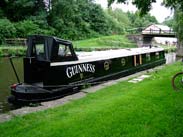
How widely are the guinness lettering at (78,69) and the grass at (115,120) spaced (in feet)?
7.15

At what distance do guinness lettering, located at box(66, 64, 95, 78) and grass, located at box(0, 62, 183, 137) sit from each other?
2.18 m

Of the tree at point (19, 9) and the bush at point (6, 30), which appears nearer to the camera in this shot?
the bush at point (6, 30)

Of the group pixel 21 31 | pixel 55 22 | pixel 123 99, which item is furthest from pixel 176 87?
pixel 55 22

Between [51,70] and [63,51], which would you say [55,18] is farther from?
[51,70]

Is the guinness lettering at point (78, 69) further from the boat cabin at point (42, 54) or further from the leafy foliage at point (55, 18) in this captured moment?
the leafy foliage at point (55, 18)

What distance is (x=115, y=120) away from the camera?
4.42m

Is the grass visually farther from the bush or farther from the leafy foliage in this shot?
the leafy foliage

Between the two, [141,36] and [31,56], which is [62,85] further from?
[141,36]

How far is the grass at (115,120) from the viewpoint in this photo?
158 inches

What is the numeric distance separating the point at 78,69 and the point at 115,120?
13.8ft

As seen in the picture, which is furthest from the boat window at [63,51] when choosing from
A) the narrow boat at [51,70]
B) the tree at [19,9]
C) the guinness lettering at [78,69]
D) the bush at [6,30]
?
the tree at [19,9]

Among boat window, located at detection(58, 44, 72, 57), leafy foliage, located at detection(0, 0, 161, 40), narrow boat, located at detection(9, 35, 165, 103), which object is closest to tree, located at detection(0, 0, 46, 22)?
leafy foliage, located at detection(0, 0, 161, 40)

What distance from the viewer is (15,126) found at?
186 inches

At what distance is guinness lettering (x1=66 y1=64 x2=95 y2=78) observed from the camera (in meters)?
8.09
